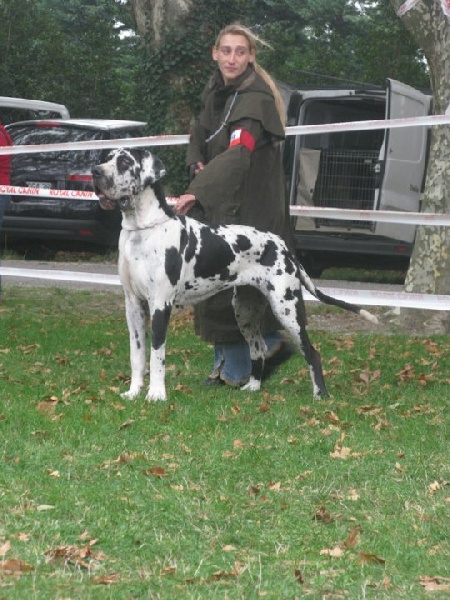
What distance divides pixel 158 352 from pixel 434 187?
4.62 meters

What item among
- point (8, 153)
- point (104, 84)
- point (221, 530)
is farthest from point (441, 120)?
point (104, 84)

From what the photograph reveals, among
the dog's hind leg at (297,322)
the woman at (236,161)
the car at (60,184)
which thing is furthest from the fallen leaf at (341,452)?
the car at (60,184)

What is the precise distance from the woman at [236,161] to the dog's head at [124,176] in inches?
11.7

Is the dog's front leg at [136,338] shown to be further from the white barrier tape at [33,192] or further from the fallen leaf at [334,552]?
the white barrier tape at [33,192]

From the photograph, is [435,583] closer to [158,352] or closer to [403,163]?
[158,352]

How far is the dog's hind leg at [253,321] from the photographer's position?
806 cm

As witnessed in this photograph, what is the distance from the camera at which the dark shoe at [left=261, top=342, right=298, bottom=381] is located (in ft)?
27.4

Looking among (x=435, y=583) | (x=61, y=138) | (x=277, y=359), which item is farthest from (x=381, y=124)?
(x=61, y=138)

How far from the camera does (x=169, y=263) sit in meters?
7.43

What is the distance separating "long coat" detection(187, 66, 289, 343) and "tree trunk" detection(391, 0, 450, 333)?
3.45 metres

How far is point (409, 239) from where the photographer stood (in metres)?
15.0

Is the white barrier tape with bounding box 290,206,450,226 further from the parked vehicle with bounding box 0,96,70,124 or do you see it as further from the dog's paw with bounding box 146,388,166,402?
the parked vehicle with bounding box 0,96,70,124

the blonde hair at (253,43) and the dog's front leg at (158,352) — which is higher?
the blonde hair at (253,43)

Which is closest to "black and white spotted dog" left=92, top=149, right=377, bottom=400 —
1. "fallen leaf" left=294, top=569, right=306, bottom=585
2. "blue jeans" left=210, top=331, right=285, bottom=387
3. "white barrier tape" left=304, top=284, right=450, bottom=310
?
"blue jeans" left=210, top=331, right=285, bottom=387
